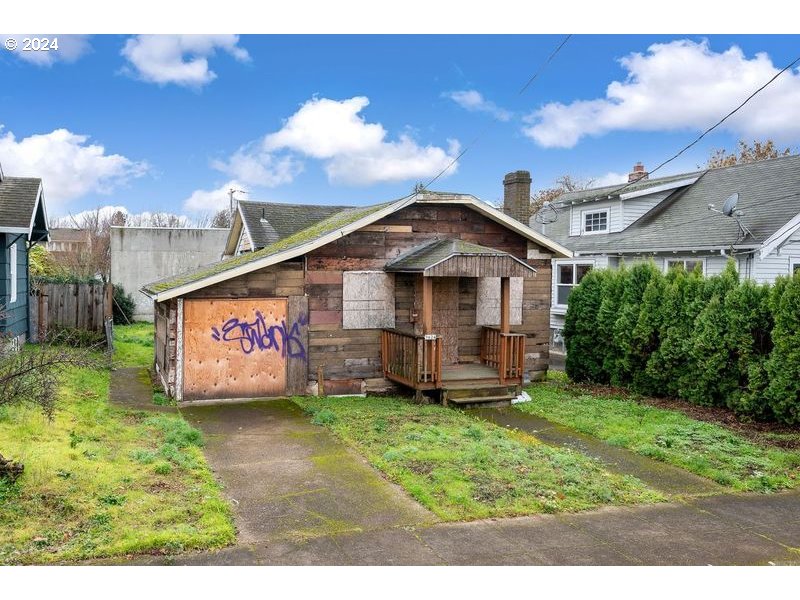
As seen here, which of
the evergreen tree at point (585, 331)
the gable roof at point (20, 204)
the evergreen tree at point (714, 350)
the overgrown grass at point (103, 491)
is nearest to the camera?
the overgrown grass at point (103, 491)

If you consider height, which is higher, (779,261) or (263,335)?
(779,261)

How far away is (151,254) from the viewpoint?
30172mm

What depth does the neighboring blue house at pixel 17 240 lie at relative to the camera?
47.8ft

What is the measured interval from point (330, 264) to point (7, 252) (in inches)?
304

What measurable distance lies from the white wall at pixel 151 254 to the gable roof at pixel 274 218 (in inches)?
288

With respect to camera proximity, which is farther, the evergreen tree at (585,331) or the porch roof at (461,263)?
the evergreen tree at (585,331)

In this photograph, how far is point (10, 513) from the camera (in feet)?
20.1

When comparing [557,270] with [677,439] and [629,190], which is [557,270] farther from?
[677,439]

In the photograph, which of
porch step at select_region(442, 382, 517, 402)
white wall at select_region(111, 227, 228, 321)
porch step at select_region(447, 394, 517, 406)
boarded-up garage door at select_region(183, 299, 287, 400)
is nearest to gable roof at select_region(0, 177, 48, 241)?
boarded-up garage door at select_region(183, 299, 287, 400)

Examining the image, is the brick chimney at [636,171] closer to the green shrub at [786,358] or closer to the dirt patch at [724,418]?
the dirt patch at [724,418]

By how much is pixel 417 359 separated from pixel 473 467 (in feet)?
14.9

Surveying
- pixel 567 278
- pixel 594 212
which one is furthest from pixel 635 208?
pixel 567 278

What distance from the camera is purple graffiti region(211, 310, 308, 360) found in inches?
505

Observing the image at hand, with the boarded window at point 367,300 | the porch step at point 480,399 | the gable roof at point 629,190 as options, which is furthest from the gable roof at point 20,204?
the gable roof at point 629,190
